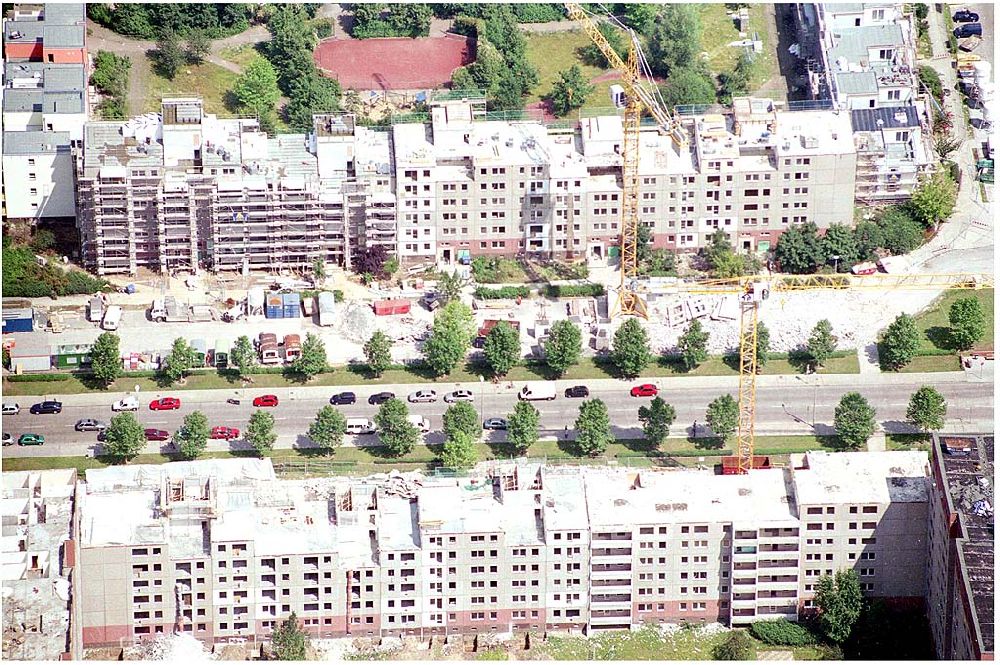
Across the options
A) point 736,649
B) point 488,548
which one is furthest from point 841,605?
point 488,548

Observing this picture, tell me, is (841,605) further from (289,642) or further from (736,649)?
(289,642)

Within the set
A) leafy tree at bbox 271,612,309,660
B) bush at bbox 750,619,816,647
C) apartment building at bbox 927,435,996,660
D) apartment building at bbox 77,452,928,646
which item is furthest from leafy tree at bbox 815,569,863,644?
leafy tree at bbox 271,612,309,660

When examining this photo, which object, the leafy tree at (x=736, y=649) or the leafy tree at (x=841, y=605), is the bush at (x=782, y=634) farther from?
the leafy tree at (x=841, y=605)

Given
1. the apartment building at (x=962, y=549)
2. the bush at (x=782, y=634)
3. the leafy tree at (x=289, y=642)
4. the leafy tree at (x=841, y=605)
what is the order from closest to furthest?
the apartment building at (x=962, y=549) → the leafy tree at (x=289, y=642) → the leafy tree at (x=841, y=605) → the bush at (x=782, y=634)

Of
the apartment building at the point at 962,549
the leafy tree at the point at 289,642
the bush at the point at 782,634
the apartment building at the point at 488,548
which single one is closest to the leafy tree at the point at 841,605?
the bush at the point at 782,634

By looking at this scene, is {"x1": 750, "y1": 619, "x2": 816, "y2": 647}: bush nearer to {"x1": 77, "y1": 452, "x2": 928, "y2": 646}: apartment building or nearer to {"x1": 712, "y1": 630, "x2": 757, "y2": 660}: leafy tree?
{"x1": 712, "y1": 630, "x2": 757, "y2": 660}: leafy tree

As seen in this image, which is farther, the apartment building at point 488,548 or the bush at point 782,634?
the bush at point 782,634

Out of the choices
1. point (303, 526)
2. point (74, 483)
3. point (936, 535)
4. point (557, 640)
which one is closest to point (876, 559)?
point (936, 535)
